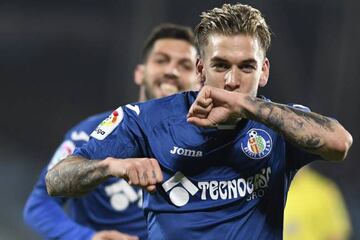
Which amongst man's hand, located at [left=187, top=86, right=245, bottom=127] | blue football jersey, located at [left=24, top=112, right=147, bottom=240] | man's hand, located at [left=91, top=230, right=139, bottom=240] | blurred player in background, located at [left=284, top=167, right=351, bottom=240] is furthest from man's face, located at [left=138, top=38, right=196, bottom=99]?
man's hand, located at [left=187, top=86, right=245, bottom=127]

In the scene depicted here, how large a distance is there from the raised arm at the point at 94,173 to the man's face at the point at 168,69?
190 cm

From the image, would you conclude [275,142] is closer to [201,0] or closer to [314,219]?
[314,219]

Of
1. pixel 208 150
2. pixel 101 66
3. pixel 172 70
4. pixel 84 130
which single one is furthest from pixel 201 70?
pixel 101 66

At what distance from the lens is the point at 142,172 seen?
9.75 ft

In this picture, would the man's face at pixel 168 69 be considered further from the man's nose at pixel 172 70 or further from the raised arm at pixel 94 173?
the raised arm at pixel 94 173

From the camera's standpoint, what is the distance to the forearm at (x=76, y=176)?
126 inches

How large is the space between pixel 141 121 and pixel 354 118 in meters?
4.73

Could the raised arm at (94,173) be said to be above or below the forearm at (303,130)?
below

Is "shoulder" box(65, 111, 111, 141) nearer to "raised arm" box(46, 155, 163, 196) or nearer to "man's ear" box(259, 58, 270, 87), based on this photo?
"raised arm" box(46, 155, 163, 196)

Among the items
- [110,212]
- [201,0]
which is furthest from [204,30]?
[201,0]

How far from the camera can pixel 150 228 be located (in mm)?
3406

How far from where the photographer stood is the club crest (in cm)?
336

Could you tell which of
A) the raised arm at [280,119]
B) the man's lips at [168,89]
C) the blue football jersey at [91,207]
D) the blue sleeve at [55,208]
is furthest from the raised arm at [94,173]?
the man's lips at [168,89]

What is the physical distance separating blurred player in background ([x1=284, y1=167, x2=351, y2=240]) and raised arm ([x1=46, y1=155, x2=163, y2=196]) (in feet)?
11.3
